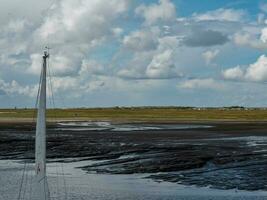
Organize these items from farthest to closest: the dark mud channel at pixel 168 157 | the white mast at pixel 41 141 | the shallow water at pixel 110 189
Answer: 1. the dark mud channel at pixel 168 157
2. the shallow water at pixel 110 189
3. the white mast at pixel 41 141

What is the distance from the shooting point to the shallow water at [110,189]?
2975 cm

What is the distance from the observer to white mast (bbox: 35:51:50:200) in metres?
15.6

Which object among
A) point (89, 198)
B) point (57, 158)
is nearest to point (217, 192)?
point (89, 198)

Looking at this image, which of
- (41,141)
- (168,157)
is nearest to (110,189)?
(168,157)

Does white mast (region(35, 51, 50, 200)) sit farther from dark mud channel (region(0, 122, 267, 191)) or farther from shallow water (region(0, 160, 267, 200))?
dark mud channel (region(0, 122, 267, 191))

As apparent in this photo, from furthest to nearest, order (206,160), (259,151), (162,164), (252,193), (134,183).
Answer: (259,151)
(206,160)
(162,164)
(134,183)
(252,193)

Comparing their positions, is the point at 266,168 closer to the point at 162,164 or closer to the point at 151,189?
the point at 162,164

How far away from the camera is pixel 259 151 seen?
51.6 meters

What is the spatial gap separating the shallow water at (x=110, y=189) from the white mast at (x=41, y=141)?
12960mm

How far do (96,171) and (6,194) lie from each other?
36.2ft

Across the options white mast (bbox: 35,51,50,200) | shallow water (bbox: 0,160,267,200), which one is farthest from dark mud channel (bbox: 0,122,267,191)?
white mast (bbox: 35,51,50,200)

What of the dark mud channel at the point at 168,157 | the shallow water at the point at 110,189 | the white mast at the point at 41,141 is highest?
the white mast at the point at 41,141

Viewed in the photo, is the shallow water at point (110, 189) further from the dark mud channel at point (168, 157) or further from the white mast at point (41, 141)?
the white mast at point (41, 141)

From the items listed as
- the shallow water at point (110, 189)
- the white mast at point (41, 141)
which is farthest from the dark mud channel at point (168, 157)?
the white mast at point (41, 141)
